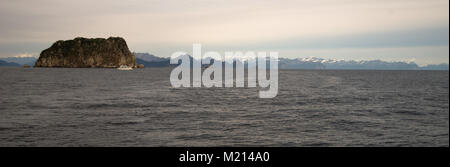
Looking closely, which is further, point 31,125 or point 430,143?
point 31,125

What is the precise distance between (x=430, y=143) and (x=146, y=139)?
18.8 m

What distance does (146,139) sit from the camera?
75.7 feet

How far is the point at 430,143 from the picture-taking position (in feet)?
76.5
